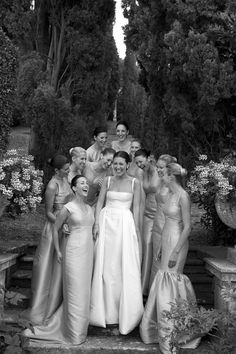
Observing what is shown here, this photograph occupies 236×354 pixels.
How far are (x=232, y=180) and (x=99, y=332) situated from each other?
1.99m

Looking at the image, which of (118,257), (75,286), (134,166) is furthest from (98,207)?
(134,166)

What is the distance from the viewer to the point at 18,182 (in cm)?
454

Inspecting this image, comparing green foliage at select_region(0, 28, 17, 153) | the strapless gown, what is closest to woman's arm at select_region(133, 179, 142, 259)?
the strapless gown

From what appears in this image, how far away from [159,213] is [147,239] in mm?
402

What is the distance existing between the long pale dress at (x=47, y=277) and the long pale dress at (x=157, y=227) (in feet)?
3.11

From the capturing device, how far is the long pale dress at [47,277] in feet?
15.2

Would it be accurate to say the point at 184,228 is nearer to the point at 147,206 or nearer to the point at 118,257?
the point at 118,257

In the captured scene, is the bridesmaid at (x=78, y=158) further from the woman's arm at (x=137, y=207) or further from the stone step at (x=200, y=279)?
the stone step at (x=200, y=279)

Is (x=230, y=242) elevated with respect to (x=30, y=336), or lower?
elevated

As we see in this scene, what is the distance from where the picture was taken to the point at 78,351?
411 centimetres

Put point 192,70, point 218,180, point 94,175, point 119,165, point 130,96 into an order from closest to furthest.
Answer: point 119,165
point 218,180
point 94,175
point 192,70
point 130,96

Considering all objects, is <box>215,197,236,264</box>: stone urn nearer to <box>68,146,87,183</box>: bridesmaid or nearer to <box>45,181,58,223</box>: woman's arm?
<box>68,146,87,183</box>: bridesmaid

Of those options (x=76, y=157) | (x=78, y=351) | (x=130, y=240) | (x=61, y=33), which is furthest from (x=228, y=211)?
(x=61, y=33)

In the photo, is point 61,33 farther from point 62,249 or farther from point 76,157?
point 62,249
